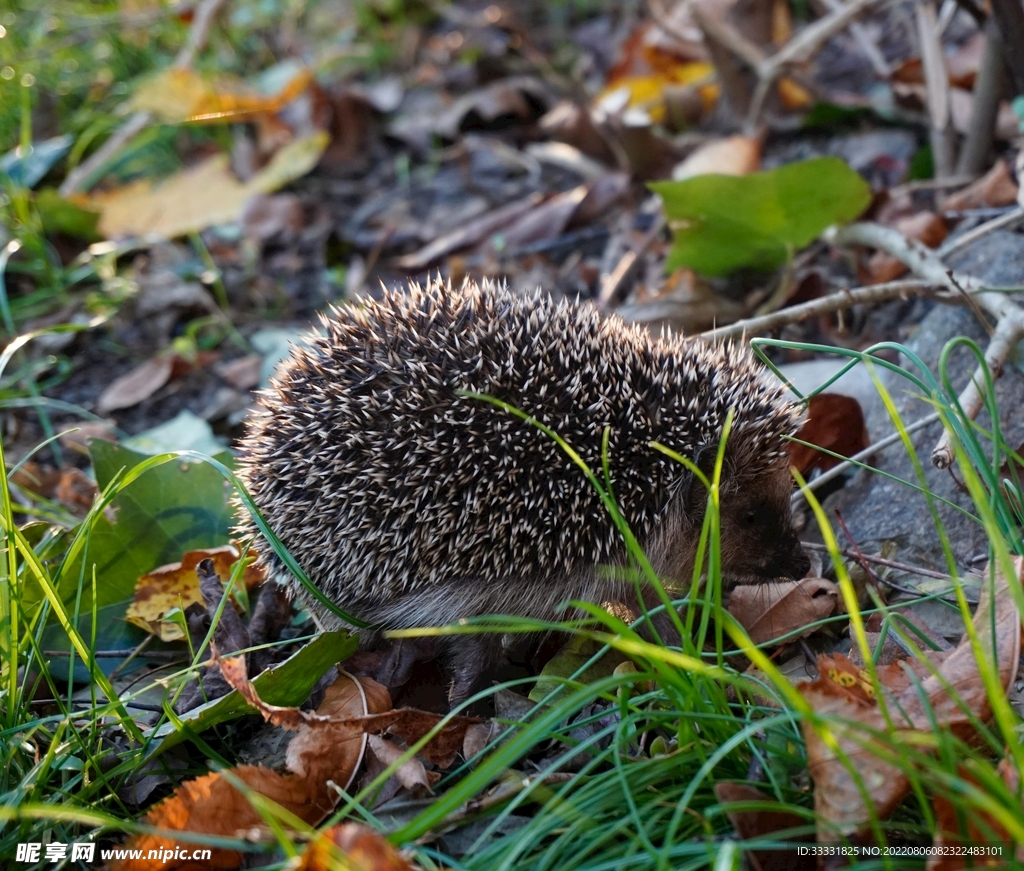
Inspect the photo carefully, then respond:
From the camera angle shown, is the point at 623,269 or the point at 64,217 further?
the point at 64,217

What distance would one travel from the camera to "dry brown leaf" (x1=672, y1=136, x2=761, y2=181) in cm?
684

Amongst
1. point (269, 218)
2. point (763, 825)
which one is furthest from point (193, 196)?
point (763, 825)

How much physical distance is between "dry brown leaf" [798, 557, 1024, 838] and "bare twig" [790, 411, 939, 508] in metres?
0.81

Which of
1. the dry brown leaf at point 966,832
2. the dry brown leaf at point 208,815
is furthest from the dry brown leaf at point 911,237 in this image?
the dry brown leaf at point 208,815

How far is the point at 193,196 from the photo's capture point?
8469mm

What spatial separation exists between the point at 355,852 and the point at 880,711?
149 centimetres

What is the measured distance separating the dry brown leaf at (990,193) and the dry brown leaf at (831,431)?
1.94 meters

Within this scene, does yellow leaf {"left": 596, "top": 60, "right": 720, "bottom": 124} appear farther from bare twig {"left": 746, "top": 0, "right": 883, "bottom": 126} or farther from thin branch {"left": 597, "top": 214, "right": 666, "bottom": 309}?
thin branch {"left": 597, "top": 214, "right": 666, "bottom": 309}

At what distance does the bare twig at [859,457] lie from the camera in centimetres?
374

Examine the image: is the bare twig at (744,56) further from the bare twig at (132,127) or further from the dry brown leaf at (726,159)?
the bare twig at (132,127)

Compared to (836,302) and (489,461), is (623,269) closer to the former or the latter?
(836,302)

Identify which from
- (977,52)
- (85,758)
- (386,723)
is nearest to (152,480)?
(85,758)

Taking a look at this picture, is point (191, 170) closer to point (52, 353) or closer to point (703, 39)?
point (52, 353)

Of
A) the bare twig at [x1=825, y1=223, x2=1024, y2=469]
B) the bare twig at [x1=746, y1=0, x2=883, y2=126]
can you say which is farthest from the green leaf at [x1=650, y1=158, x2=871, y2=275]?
the bare twig at [x1=746, y1=0, x2=883, y2=126]
